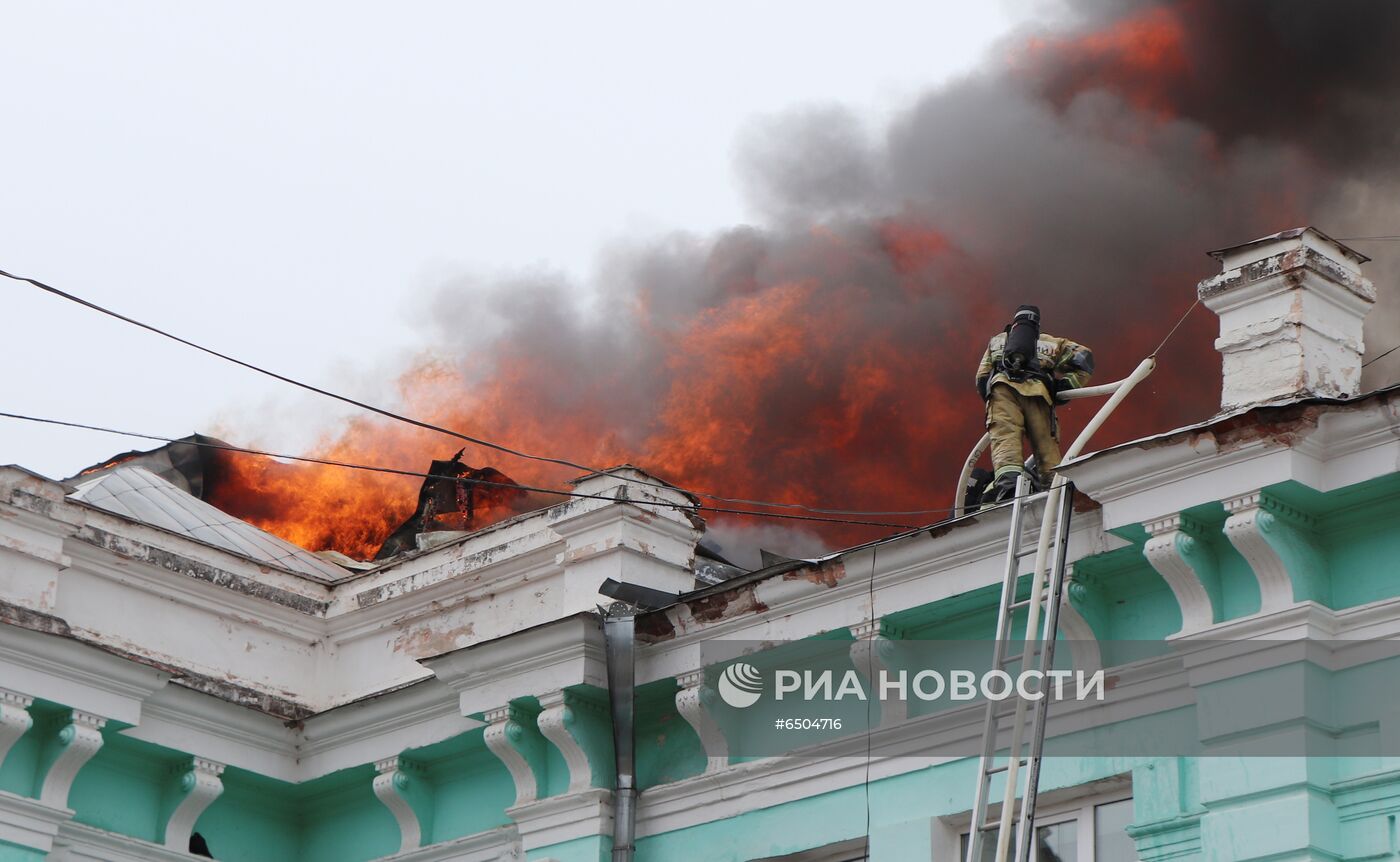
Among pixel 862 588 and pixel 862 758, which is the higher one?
pixel 862 588

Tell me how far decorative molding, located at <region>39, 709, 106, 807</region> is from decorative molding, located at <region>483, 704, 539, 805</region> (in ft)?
7.69

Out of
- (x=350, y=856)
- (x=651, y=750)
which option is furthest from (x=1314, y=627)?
(x=350, y=856)

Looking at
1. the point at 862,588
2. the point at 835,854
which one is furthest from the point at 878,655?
the point at 835,854

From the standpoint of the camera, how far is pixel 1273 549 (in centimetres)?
998

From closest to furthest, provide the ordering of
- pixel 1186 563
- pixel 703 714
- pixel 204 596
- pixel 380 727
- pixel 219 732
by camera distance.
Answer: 1. pixel 1186 563
2. pixel 703 714
3. pixel 380 727
4. pixel 219 732
5. pixel 204 596

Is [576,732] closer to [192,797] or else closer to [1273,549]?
[192,797]

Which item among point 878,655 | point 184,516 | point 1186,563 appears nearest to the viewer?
point 1186,563

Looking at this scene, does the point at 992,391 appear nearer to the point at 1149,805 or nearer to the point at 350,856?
the point at 1149,805

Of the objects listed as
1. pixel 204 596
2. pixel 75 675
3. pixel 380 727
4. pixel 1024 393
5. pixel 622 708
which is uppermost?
pixel 1024 393

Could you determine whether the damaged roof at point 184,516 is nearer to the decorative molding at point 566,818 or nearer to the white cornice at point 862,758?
the decorative molding at point 566,818

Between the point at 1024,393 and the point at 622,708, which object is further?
the point at 622,708

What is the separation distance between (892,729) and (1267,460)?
2576 millimetres

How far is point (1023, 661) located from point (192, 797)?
5.89m

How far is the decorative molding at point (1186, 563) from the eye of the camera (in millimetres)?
10289
